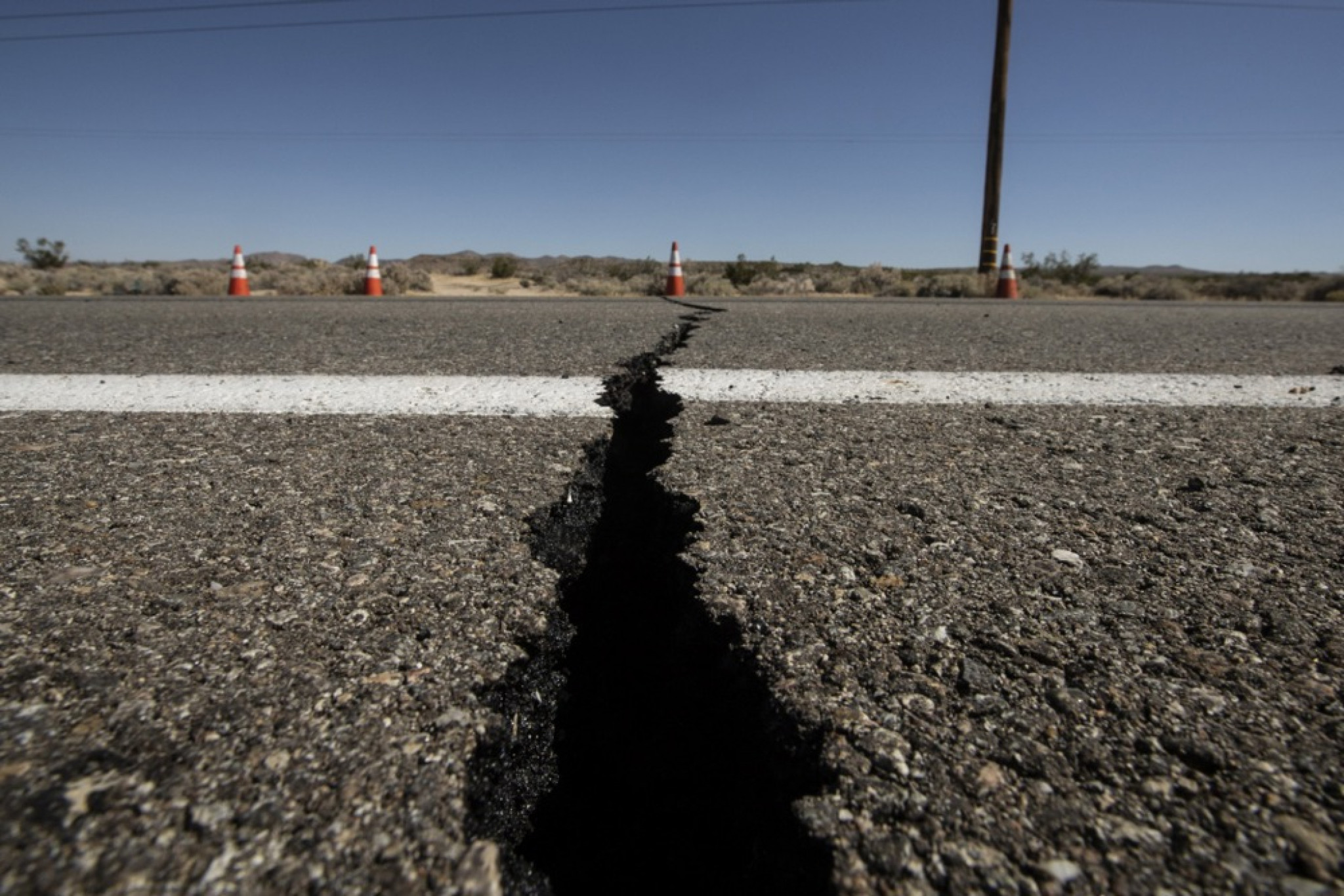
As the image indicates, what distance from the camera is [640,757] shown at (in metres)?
0.86

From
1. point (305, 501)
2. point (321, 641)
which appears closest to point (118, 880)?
point (321, 641)

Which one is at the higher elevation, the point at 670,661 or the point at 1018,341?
the point at 1018,341

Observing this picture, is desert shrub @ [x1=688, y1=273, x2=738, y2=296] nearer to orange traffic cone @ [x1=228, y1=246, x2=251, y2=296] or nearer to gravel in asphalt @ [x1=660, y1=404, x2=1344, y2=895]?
orange traffic cone @ [x1=228, y1=246, x2=251, y2=296]

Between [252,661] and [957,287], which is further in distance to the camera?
[957,287]

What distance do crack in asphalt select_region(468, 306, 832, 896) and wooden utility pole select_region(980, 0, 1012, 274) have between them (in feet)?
47.0

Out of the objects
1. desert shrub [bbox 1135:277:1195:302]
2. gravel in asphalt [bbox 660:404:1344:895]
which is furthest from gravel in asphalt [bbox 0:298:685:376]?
desert shrub [bbox 1135:277:1195:302]

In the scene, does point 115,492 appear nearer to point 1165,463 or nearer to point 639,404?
point 639,404

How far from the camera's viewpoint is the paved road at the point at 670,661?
0.63 meters

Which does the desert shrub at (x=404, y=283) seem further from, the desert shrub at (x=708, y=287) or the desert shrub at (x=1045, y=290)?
the desert shrub at (x=1045, y=290)

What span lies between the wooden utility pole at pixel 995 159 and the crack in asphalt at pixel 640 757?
1434 cm

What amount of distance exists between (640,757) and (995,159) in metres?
16.1

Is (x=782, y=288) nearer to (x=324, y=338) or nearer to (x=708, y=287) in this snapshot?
(x=708, y=287)

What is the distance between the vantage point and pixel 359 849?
611mm

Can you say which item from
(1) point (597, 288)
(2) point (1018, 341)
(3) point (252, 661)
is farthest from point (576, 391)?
(1) point (597, 288)
